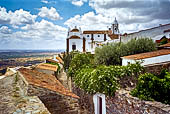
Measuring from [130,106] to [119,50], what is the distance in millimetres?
7202

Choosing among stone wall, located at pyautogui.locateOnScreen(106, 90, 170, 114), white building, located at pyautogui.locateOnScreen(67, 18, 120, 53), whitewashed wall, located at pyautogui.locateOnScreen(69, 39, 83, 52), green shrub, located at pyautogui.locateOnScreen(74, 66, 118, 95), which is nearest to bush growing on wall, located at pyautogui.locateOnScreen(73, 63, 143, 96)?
green shrub, located at pyautogui.locateOnScreen(74, 66, 118, 95)

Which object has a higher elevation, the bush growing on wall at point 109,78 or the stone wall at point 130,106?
the bush growing on wall at point 109,78

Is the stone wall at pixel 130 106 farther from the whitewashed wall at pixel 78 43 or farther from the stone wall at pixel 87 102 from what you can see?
the whitewashed wall at pixel 78 43

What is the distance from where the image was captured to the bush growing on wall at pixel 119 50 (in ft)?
41.7

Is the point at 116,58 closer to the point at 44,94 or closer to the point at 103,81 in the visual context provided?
the point at 103,81

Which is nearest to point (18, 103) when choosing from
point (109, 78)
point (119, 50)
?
point (109, 78)

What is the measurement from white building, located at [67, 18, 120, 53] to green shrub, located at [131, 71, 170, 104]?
1152 inches

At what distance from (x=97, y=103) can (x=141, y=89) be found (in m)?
3.22

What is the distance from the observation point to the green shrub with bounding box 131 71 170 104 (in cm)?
565

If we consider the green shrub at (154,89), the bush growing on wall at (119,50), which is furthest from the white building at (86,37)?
the green shrub at (154,89)

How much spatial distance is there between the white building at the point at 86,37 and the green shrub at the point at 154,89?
29264mm

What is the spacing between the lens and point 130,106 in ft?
20.3

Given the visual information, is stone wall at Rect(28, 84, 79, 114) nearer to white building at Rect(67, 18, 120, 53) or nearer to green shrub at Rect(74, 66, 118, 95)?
green shrub at Rect(74, 66, 118, 95)

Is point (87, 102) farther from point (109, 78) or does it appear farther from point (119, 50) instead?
point (119, 50)
